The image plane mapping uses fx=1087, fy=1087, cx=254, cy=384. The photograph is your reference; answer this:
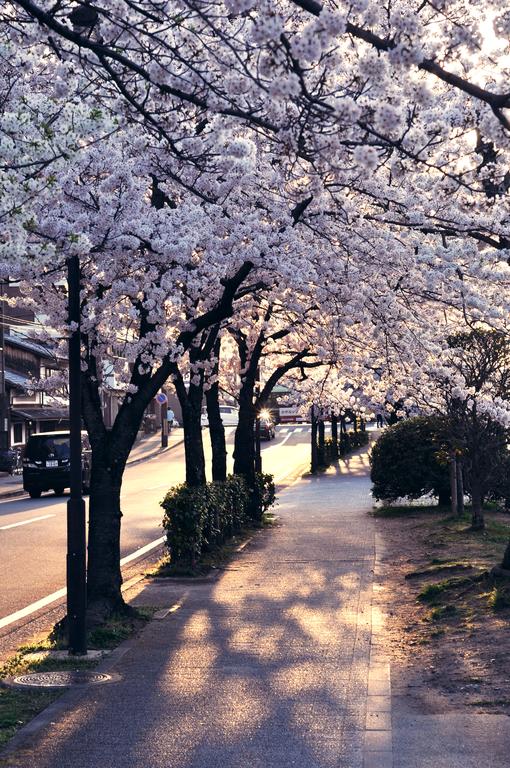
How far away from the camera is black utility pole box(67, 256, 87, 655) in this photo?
9711 millimetres

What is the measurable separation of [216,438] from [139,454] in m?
42.4

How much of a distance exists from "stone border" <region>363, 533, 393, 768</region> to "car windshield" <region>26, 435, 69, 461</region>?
23792 millimetres

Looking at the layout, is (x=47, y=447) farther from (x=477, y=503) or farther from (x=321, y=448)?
(x=477, y=503)

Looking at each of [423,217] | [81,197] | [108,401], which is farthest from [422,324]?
[108,401]

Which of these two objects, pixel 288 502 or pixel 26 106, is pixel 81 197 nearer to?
pixel 26 106

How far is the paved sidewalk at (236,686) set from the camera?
22.3 feet

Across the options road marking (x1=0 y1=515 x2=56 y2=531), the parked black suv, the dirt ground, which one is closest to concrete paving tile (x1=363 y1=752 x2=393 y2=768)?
the dirt ground

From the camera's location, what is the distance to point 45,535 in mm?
21516

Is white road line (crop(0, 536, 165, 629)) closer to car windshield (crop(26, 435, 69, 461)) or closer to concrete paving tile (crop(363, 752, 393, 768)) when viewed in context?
concrete paving tile (crop(363, 752, 393, 768))

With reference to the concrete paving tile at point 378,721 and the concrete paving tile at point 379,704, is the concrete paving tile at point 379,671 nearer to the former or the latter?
the concrete paving tile at point 379,704

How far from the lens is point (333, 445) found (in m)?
55.2

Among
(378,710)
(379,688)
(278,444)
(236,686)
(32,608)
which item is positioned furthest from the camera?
(278,444)

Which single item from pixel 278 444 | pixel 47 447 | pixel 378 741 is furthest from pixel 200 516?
pixel 278 444

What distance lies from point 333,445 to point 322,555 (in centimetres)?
3755
